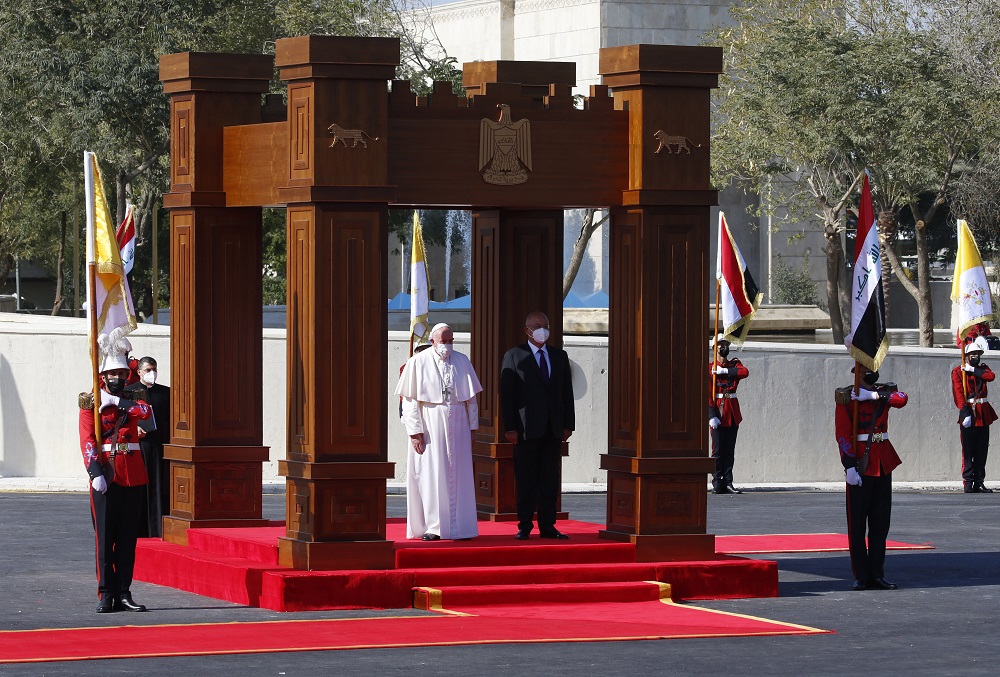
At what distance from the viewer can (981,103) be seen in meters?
35.3

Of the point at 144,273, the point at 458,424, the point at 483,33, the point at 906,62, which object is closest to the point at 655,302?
the point at 458,424

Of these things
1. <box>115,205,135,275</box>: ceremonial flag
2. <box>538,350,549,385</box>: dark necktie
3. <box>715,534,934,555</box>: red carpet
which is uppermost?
<box>115,205,135,275</box>: ceremonial flag

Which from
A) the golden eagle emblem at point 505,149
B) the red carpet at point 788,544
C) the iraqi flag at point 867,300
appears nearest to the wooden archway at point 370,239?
the golden eagle emblem at point 505,149

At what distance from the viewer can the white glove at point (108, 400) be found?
13242mm

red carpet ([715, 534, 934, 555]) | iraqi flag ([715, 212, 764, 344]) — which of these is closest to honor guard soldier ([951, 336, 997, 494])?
iraqi flag ([715, 212, 764, 344])

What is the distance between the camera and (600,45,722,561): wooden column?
539 inches

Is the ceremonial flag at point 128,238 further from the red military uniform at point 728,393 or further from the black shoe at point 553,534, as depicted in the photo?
the black shoe at point 553,534

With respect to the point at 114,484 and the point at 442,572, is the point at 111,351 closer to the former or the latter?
the point at 114,484

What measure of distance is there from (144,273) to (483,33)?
44.4 ft

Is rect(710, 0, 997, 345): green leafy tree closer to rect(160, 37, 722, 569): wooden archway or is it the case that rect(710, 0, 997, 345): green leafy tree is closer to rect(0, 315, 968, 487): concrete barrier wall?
rect(0, 315, 968, 487): concrete barrier wall

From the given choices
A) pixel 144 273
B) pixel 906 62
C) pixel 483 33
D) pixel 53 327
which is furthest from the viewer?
pixel 483 33

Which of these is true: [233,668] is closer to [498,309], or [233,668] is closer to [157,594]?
[157,594]

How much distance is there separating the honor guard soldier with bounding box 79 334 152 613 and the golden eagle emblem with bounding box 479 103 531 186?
2983mm

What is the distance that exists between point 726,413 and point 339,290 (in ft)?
36.2
